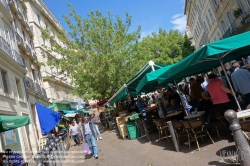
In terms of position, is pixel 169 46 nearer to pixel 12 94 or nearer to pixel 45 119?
pixel 12 94

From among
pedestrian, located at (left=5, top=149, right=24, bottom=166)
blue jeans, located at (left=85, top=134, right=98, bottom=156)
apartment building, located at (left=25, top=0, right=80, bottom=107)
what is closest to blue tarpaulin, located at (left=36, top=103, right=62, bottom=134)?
blue jeans, located at (left=85, top=134, right=98, bottom=156)

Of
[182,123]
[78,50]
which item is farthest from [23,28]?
[182,123]

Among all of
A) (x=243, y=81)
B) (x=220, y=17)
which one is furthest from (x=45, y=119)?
(x=220, y=17)

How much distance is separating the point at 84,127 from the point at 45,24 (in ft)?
88.6

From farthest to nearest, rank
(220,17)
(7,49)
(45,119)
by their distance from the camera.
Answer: (220,17), (7,49), (45,119)

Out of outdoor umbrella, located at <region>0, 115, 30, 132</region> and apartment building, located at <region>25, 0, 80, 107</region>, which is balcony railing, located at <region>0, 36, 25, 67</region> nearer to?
outdoor umbrella, located at <region>0, 115, 30, 132</region>

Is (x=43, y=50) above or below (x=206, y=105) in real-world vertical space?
above

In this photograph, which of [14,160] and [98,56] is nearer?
[14,160]

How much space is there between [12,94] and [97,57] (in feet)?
21.1

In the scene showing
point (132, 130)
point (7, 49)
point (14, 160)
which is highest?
point (7, 49)

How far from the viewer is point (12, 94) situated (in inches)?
534

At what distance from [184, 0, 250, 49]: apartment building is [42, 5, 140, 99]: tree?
360 inches

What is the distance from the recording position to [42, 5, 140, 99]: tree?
18.2 m

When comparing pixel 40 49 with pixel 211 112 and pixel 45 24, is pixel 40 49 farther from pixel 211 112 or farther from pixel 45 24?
pixel 211 112
